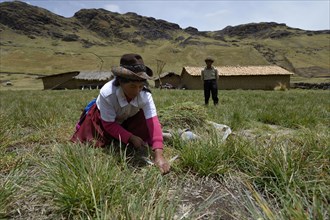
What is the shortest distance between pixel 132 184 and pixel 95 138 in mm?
1227

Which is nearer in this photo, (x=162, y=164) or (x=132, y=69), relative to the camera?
(x=162, y=164)

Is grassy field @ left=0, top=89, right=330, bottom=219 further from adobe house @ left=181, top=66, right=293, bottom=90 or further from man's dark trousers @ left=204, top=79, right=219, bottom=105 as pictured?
adobe house @ left=181, top=66, right=293, bottom=90

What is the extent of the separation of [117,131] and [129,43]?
144m

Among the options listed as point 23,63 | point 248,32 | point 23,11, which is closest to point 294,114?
point 23,63

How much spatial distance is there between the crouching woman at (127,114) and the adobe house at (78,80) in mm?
38278

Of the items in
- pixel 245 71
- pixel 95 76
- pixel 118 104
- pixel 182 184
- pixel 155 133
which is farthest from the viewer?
pixel 95 76

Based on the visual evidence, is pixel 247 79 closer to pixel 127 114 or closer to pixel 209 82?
pixel 209 82

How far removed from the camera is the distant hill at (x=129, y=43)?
81.5 metres

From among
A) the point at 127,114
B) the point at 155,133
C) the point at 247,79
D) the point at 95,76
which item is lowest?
the point at 247,79

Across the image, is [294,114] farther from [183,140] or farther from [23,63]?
[23,63]

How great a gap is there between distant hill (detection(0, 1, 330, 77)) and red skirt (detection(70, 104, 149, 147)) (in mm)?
43336

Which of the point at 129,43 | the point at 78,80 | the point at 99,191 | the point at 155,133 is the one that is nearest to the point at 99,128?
the point at 155,133

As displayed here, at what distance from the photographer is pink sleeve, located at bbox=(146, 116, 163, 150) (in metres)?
2.76

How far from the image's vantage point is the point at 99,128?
10.3 feet
